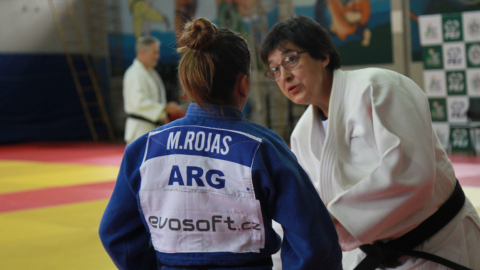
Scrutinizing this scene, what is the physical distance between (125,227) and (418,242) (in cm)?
91

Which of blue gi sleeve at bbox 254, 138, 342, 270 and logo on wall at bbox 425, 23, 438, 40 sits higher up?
blue gi sleeve at bbox 254, 138, 342, 270

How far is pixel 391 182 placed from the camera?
154 cm

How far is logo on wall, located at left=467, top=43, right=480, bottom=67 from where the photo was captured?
7.81 meters

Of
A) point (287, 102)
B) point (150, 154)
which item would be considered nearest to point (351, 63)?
point (287, 102)

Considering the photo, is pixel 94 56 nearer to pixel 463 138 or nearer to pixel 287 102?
pixel 287 102

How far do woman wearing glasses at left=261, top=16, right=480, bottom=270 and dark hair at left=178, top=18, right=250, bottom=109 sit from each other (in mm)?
559

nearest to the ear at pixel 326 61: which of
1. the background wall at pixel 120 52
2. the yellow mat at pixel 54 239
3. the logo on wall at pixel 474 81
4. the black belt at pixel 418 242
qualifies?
the black belt at pixel 418 242

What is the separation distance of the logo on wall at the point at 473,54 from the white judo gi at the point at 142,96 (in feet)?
15.5

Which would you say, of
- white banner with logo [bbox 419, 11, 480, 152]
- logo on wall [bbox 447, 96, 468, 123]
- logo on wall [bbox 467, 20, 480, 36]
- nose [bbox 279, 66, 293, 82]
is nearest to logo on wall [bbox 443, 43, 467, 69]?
white banner with logo [bbox 419, 11, 480, 152]

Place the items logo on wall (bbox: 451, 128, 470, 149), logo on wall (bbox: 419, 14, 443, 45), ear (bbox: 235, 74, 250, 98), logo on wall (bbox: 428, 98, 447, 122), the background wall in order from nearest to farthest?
1. ear (bbox: 235, 74, 250, 98)
2. logo on wall (bbox: 451, 128, 470, 149)
3. logo on wall (bbox: 419, 14, 443, 45)
4. logo on wall (bbox: 428, 98, 447, 122)
5. the background wall

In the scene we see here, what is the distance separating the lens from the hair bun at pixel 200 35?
1.19m

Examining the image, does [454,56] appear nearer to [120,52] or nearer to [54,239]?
[54,239]

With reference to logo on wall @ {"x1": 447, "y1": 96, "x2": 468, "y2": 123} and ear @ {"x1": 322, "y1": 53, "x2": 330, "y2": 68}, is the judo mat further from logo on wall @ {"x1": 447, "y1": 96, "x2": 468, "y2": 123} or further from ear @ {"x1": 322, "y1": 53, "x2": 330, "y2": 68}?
ear @ {"x1": 322, "y1": 53, "x2": 330, "y2": 68}

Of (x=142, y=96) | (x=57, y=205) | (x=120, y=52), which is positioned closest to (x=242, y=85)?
(x=57, y=205)
